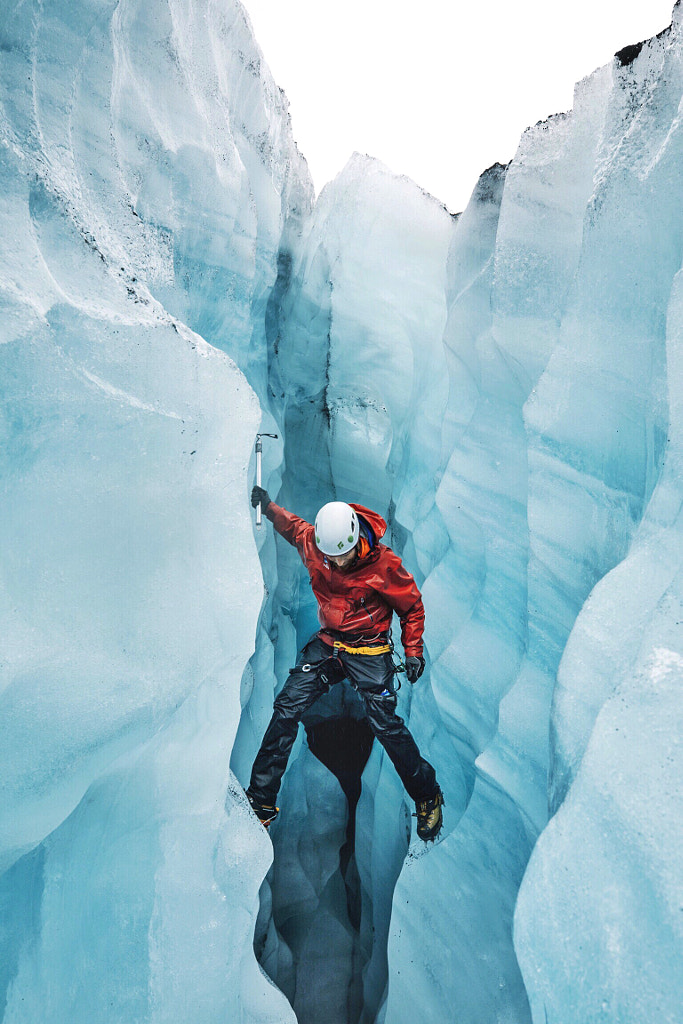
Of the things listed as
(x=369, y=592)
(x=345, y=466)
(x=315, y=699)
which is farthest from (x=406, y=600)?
(x=345, y=466)

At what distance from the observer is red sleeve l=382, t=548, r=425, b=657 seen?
2.54m

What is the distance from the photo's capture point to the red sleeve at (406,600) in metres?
2.54

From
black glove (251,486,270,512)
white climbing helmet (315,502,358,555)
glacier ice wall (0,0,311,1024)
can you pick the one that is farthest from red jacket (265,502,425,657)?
glacier ice wall (0,0,311,1024)

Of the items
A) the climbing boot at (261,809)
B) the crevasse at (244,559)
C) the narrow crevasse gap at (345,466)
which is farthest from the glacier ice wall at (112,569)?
the narrow crevasse gap at (345,466)

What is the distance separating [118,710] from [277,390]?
2.77 m

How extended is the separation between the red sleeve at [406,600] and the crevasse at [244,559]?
34 centimetres

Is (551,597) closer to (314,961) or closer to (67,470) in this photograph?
(67,470)

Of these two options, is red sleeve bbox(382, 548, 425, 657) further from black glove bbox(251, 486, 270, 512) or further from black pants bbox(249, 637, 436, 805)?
black glove bbox(251, 486, 270, 512)

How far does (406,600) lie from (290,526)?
2.04 ft

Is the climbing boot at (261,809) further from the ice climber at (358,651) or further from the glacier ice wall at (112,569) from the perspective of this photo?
the glacier ice wall at (112,569)

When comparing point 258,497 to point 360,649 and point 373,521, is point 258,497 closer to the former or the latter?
point 373,521

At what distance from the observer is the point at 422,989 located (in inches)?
97.1

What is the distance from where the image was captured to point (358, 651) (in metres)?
2.57

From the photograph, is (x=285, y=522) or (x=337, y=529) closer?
(x=337, y=529)
